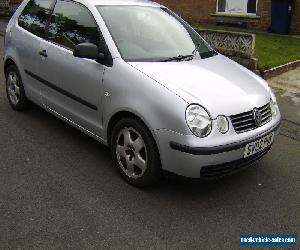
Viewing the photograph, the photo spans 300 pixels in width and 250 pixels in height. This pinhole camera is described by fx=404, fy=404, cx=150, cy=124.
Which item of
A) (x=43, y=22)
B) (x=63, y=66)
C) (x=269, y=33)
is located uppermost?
(x=43, y=22)

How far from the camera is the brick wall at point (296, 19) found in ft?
43.8

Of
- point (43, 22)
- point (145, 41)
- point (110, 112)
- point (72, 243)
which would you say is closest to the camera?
point (72, 243)

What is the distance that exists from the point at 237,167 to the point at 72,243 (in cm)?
157

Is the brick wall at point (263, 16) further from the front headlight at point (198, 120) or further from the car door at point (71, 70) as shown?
the front headlight at point (198, 120)

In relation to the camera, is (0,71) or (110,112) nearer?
(110,112)

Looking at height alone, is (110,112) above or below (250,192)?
above

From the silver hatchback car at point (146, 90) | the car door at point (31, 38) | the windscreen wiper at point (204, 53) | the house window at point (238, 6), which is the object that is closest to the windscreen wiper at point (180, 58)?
the silver hatchback car at point (146, 90)

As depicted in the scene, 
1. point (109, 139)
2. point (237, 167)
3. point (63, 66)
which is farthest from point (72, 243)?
point (63, 66)

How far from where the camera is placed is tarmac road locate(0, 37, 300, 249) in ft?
10.3

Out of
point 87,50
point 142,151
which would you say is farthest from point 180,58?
point 142,151

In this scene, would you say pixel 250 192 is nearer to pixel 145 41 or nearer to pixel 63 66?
pixel 145 41

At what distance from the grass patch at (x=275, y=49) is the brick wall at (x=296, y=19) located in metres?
0.58

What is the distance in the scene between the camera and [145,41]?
4262 mm

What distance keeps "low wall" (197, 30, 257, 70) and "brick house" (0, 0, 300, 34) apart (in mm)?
5726
